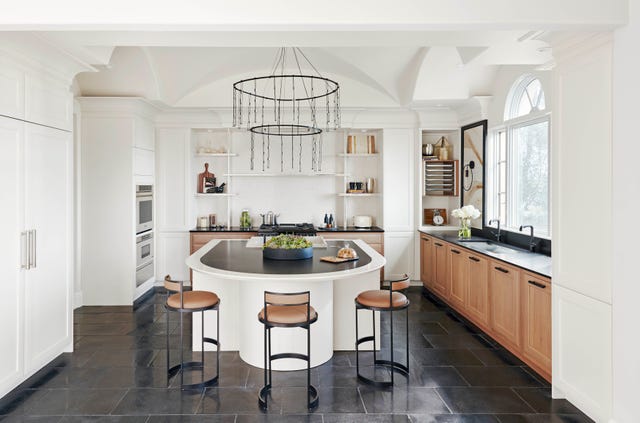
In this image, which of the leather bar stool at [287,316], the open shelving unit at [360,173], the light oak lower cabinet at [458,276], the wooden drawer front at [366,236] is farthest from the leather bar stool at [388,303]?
the open shelving unit at [360,173]

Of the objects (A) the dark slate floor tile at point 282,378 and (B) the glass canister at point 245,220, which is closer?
(A) the dark slate floor tile at point 282,378

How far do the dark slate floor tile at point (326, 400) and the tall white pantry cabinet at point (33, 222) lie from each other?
190 centimetres

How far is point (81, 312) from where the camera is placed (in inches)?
215

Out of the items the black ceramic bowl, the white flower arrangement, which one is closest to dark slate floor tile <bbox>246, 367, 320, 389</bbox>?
the black ceramic bowl

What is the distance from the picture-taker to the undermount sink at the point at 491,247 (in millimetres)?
4673

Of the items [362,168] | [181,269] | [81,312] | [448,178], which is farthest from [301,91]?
[81,312]

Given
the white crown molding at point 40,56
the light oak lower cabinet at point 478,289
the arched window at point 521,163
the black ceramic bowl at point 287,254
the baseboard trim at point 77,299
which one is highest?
the white crown molding at point 40,56

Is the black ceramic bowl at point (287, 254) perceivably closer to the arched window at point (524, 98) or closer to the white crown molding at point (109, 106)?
the arched window at point (524, 98)

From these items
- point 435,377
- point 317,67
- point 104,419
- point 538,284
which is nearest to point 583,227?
Result: point 538,284

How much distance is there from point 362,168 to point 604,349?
489 centimetres

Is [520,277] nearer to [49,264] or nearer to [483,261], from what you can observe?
[483,261]

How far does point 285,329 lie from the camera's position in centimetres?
370

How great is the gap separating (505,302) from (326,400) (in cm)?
189

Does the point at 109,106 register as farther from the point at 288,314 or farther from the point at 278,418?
the point at 278,418
